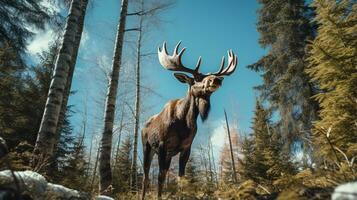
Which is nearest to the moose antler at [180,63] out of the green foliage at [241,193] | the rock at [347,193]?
the green foliage at [241,193]

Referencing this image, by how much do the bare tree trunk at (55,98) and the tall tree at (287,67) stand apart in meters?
10.4

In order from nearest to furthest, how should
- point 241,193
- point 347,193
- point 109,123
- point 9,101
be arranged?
point 347,193 < point 241,193 < point 109,123 < point 9,101

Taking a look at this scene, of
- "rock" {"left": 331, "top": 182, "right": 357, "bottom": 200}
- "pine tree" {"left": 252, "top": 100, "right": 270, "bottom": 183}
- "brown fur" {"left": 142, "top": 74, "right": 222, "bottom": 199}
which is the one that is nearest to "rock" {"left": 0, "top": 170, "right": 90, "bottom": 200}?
"rock" {"left": 331, "top": 182, "right": 357, "bottom": 200}

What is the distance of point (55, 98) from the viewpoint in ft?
19.9

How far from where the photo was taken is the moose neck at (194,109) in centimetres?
505

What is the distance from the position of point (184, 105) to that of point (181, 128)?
431 mm

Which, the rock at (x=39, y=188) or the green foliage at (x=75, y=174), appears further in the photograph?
the green foliage at (x=75, y=174)

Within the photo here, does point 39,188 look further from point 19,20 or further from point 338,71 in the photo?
point 19,20

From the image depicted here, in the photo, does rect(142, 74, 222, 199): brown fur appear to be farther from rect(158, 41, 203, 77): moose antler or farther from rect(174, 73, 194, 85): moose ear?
rect(158, 41, 203, 77): moose antler

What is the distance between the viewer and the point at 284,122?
14547mm

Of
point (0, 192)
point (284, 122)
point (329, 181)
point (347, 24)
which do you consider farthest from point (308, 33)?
point (0, 192)

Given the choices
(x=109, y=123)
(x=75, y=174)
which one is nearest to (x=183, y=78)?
(x=109, y=123)

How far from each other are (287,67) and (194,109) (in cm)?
1139

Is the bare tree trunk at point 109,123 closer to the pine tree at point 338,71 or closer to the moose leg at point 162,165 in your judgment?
the moose leg at point 162,165
